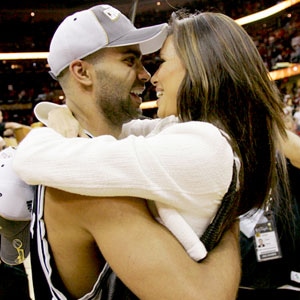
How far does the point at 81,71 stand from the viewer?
1420 mm

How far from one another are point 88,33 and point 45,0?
18065 mm

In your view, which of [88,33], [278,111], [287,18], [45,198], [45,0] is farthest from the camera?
[45,0]

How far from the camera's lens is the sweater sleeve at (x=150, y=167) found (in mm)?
913

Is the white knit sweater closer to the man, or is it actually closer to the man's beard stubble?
the man

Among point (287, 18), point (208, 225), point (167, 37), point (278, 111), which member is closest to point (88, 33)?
point (167, 37)

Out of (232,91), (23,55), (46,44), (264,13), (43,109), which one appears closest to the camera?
(232,91)

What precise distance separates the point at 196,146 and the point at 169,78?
34 centimetres

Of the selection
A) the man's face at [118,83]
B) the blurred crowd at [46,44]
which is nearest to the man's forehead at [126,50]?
the man's face at [118,83]

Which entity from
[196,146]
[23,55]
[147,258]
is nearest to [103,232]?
[147,258]

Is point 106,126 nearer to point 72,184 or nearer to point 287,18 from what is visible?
point 72,184

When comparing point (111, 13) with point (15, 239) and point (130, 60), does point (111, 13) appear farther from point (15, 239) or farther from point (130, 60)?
point (15, 239)

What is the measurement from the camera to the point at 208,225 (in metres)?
1.01

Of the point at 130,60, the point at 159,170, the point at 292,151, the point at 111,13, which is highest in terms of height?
the point at 111,13

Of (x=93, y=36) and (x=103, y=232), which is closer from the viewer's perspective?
(x=103, y=232)
